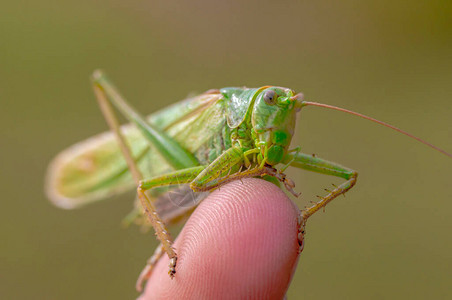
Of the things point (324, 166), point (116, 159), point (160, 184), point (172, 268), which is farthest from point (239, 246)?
point (116, 159)

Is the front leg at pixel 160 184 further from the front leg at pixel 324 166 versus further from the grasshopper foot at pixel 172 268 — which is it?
the front leg at pixel 324 166

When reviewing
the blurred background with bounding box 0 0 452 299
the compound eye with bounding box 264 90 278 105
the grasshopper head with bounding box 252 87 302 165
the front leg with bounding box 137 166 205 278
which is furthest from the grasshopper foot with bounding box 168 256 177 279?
the blurred background with bounding box 0 0 452 299

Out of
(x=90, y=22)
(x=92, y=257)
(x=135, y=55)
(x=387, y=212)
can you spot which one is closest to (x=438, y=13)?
(x=387, y=212)

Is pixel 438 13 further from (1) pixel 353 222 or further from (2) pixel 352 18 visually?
(1) pixel 353 222

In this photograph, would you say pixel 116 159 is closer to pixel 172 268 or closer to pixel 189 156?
pixel 189 156

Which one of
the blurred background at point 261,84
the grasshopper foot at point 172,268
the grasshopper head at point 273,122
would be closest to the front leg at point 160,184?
the grasshopper foot at point 172,268

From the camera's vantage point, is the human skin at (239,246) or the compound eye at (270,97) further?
the compound eye at (270,97)
